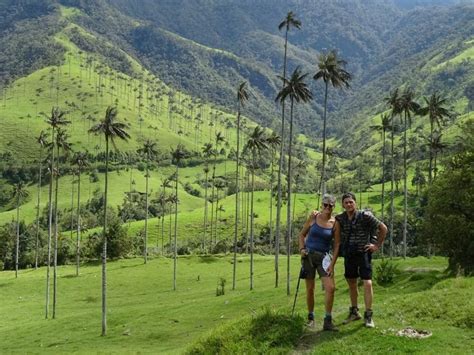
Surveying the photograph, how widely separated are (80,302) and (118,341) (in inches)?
1313

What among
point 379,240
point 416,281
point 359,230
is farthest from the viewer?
point 416,281

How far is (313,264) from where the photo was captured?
1734 centimetres

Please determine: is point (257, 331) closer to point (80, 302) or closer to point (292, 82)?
point (292, 82)

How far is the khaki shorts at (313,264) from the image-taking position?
17.1 metres

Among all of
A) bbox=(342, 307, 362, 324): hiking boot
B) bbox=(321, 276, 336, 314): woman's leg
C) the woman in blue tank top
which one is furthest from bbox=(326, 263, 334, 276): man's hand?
bbox=(342, 307, 362, 324): hiking boot

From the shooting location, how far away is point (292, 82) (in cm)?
5494

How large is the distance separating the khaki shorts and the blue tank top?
16 cm

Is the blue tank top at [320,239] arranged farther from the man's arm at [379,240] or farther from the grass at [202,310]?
the grass at [202,310]

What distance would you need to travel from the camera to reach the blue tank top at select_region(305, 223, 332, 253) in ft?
56.0

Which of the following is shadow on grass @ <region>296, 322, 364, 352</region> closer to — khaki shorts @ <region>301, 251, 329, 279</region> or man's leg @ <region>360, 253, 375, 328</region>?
man's leg @ <region>360, 253, 375, 328</region>

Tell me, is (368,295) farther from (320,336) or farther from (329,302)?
(320,336)

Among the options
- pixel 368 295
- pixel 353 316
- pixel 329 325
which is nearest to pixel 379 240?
pixel 368 295

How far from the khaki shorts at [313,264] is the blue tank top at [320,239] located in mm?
164

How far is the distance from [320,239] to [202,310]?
109 feet
